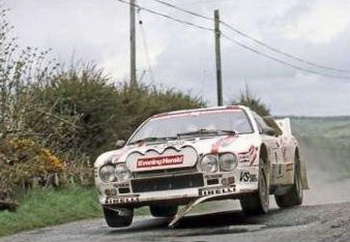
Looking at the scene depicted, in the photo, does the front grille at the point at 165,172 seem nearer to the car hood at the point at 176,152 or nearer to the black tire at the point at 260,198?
the car hood at the point at 176,152

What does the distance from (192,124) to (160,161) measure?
1590 mm

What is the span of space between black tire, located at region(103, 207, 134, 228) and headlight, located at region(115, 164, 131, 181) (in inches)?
24.2

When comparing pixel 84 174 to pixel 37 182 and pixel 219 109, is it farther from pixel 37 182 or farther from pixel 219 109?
pixel 219 109

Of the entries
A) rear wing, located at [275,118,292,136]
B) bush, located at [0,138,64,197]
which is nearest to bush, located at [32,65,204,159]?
bush, located at [0,138,64,197]

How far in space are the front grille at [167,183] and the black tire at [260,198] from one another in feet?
2.51

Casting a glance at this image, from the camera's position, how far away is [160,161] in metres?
11.7

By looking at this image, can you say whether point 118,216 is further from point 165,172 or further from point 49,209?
point 49,209

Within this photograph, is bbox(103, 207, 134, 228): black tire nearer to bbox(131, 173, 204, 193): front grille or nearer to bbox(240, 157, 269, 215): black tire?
bbox(131, 173, 204, 193): front grille

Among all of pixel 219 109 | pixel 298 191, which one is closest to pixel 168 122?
pixel 219 109

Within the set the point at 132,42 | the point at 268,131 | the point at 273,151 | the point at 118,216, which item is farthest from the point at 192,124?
the point at 132,42

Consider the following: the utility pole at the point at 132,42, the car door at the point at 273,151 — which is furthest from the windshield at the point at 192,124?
the utility pole at the point at 132,42

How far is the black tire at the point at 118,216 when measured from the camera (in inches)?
490

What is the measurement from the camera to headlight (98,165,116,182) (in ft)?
39.3

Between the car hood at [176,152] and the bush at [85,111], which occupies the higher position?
the bush at [85,111]
